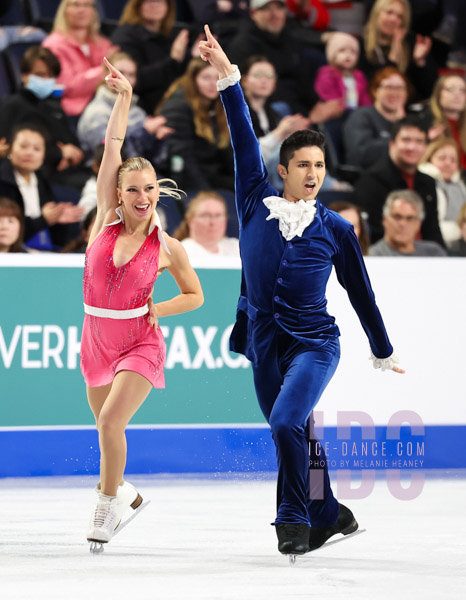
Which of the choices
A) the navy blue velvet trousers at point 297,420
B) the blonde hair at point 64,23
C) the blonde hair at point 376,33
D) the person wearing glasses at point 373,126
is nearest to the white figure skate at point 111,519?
the navy blue velvet trousers at point 297,420

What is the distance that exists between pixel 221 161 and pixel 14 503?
3.34 m

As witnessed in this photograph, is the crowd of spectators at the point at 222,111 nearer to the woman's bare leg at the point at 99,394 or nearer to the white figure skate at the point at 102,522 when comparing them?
the woman's bare leg at the point at 99,394

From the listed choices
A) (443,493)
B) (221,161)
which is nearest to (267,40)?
(221,161)

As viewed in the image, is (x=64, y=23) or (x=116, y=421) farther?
(x=64, y=23)

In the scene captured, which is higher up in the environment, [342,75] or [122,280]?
[342,75]

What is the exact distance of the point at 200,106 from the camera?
25.2 feet

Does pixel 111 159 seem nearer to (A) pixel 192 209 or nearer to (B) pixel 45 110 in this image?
(A) pixel 192 209

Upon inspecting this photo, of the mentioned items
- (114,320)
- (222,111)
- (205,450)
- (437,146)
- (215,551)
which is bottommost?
(205,450)

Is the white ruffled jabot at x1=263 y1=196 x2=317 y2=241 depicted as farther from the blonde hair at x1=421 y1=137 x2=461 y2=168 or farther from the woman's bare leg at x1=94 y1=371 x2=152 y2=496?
the blonde hair at x1=421 y1=137 x2=461 y2=168

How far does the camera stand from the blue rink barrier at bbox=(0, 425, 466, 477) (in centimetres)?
617

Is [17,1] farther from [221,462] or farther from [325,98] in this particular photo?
[221,462]

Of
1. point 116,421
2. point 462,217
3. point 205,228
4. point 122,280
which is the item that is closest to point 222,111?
Answer: point 205,228

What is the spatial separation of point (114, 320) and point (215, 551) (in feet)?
3.19

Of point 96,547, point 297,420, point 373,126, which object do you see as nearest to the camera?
point 297,420
